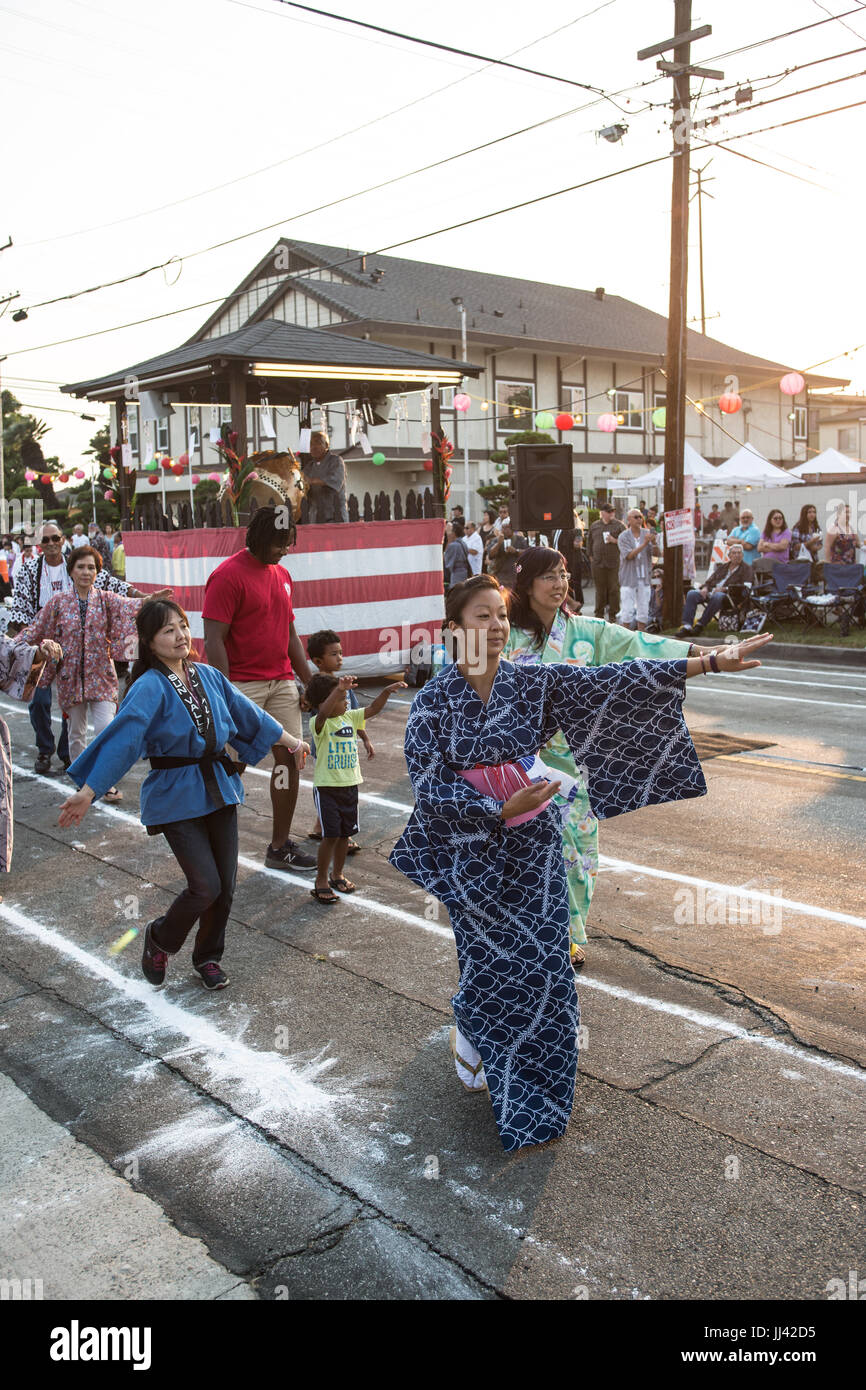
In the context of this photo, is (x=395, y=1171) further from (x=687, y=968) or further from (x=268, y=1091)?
(x=687, y=968)

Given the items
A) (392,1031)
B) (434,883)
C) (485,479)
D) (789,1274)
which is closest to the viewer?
(789,1274)

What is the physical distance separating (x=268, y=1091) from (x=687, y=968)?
6.20 feet

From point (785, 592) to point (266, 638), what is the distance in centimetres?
1198

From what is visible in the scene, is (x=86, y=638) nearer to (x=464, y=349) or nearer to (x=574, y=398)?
(x=464, y=349)

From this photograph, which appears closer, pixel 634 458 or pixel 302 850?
pixel 302 850

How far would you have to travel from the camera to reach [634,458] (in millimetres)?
41188

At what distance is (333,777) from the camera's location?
610 centimetres

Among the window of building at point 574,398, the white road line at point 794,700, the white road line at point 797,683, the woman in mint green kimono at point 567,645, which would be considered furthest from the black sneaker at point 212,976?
the window of building at point 574,398

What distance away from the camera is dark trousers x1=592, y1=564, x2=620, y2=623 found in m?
19.0

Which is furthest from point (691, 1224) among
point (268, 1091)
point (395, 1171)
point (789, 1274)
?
point (268, 1091)

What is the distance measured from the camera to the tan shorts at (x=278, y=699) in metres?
6.55

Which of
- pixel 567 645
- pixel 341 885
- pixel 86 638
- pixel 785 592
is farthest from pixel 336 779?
pixel 785 592

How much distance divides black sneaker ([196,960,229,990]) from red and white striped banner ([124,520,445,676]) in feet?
26.0

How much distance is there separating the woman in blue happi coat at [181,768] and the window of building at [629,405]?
122 ft
